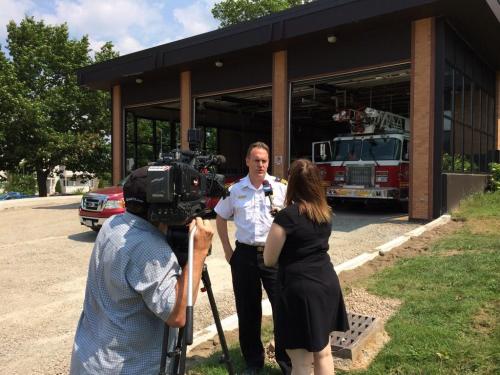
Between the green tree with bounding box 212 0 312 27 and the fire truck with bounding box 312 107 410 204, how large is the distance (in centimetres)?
2705

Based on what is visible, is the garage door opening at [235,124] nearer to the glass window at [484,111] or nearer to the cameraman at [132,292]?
the glass window at [484,111]

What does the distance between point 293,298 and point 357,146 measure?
13.6 metres

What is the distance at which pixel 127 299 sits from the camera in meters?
1.93

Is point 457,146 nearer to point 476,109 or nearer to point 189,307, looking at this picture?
point 476,109

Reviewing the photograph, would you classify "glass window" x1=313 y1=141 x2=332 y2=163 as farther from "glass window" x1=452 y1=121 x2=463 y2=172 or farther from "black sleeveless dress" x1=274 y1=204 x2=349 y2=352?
"black sleeveless dress" x1=274 y1=204 x2=349 y2=352

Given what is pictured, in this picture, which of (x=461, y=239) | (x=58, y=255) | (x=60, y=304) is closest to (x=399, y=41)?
(x=461, y=239)

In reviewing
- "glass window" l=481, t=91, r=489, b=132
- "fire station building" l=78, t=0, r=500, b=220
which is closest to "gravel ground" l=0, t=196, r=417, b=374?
"fire station building" l=78, t=0, r=500, b=220

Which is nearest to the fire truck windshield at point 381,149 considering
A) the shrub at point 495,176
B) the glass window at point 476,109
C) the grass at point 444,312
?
the glass window at point 476,109

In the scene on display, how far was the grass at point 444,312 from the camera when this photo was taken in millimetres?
3609

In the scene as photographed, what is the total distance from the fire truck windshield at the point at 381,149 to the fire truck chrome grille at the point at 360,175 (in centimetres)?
37

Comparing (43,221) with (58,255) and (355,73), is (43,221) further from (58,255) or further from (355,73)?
(355,73)

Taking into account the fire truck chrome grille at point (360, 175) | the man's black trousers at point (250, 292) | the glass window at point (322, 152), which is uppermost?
the glass window at point (322, 152)

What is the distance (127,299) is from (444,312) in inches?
145

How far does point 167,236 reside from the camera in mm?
2098
